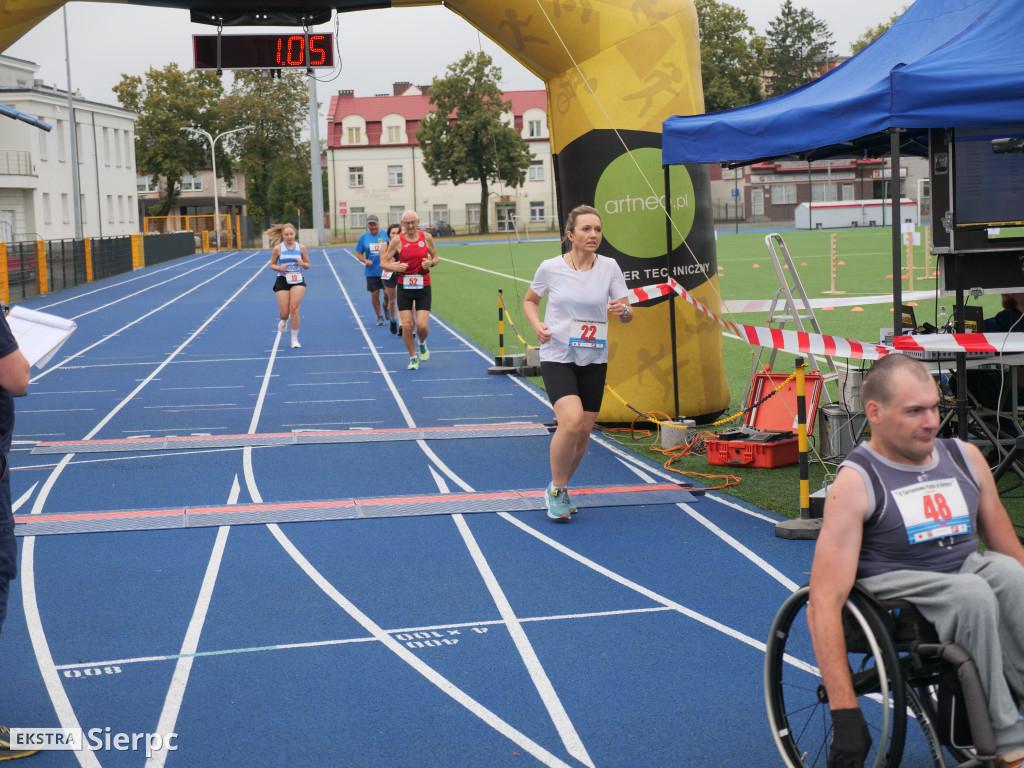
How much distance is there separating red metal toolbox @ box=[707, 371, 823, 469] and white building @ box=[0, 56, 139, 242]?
44636 millimetres

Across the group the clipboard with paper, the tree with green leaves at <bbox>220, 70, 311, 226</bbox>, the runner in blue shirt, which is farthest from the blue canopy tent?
the tree with green leaves at <bbox>220, 70, 311, 226</bbox>

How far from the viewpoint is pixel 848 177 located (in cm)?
8150

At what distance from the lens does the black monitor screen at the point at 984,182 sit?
793 cm

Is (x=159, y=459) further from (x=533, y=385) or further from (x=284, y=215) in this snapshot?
(x=284, y=215)

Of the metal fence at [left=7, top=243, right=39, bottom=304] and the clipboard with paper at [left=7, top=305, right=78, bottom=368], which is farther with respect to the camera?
the metal fence at [left=7, top=243, right=39, bottom=304]

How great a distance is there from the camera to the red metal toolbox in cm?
909

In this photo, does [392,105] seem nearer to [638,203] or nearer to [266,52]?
[266,52]

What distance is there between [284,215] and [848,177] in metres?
49.5

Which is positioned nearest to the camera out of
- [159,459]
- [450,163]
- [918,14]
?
[918,14]

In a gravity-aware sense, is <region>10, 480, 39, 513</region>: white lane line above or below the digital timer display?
below

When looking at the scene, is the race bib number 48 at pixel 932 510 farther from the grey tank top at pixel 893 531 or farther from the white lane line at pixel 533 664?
the white lane line at pixel 533 664

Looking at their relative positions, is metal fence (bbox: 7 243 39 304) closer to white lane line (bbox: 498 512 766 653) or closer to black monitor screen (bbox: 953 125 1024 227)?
white lane line (bbox: 498 512 766 653)

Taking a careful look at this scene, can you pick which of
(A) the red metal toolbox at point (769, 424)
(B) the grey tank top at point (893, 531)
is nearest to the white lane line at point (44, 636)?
(B) the grey tank top at point (893, 531)

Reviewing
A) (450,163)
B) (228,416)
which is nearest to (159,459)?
(228,416)
